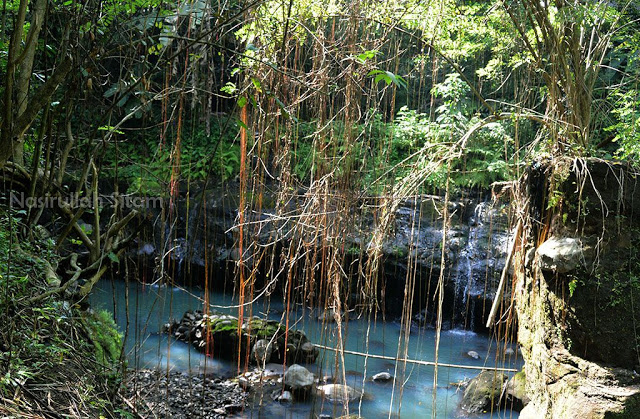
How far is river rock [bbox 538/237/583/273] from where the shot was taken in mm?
2656

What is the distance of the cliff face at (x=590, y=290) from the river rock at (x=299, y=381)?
94.2 inches

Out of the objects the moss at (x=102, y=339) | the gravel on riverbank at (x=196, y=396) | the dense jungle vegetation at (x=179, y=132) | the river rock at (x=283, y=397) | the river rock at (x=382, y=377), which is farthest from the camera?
the river rock at (x=382, y=377)

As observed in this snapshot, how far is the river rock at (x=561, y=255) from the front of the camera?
2656mm

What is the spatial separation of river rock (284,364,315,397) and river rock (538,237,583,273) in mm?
2703

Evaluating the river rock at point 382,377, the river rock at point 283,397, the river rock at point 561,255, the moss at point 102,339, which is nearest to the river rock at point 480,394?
the river rock at point 382,377

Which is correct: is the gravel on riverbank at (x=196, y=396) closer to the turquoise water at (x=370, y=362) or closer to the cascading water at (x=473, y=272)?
the turquoise water at (x=370, y=362)

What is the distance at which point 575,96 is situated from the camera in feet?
8.87

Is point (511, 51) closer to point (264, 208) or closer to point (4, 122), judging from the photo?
point (4, 122)

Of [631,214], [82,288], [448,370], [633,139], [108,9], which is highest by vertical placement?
[108,9]

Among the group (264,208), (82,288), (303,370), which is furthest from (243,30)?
(264,208)

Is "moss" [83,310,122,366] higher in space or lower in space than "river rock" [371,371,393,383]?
higher

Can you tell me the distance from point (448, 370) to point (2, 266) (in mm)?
4627

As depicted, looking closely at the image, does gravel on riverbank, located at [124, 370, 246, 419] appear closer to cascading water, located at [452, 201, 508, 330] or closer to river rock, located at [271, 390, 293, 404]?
river rock, located at [271, 390, 293, 404]

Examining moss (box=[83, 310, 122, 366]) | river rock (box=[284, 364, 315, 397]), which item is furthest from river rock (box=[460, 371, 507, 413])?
moss (box=[83, 310, 122, 366])
